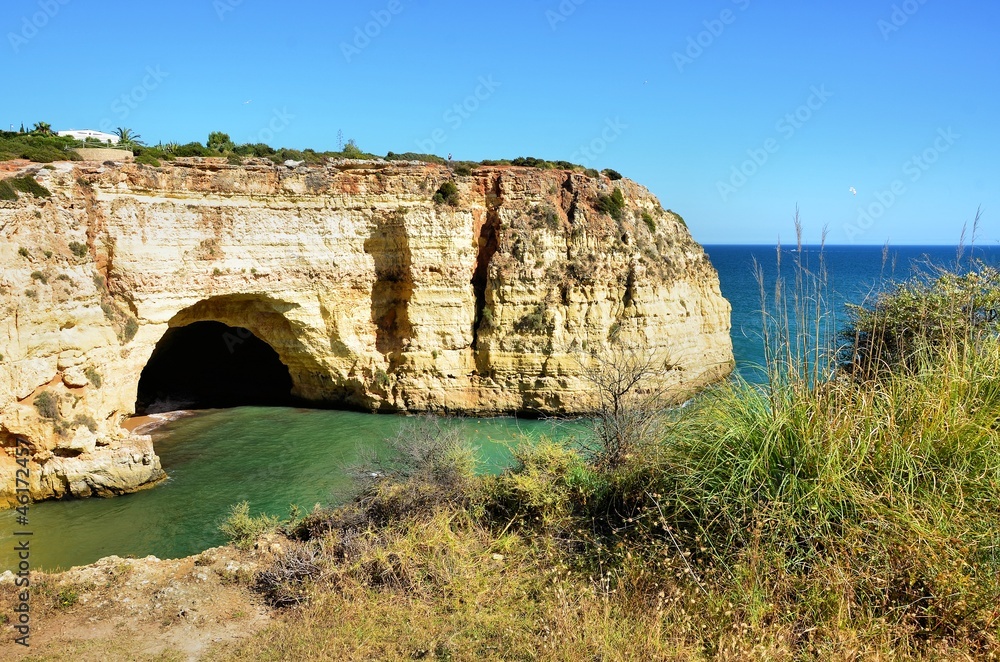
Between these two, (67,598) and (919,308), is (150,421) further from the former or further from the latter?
(919,308)

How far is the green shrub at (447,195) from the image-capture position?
77.3ft

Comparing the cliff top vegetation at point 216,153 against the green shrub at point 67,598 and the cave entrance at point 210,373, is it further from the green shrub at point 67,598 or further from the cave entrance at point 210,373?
the green shrub at point 67,598

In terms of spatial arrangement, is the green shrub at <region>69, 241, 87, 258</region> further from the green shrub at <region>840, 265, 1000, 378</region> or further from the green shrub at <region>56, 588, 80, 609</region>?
the green shrub at <region>840, 265, 1000, 378</region>

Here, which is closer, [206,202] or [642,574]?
[642,574]

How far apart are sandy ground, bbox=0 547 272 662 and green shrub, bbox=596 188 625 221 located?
18535 millimetres

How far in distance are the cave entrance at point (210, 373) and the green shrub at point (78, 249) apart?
7963mm

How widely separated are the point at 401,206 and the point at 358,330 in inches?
194

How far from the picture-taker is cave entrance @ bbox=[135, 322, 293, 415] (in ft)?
82.9

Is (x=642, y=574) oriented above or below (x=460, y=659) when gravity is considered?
above

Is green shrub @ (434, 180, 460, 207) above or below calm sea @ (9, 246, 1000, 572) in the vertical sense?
above

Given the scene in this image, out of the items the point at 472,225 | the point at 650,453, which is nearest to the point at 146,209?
the point at 472,225

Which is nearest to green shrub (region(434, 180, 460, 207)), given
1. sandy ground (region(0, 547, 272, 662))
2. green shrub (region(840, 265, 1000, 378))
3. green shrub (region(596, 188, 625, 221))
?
green shrub (region(596, 188, 625, 221))

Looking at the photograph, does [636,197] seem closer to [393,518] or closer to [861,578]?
[393,518]

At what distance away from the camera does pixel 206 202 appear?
20.6 m
